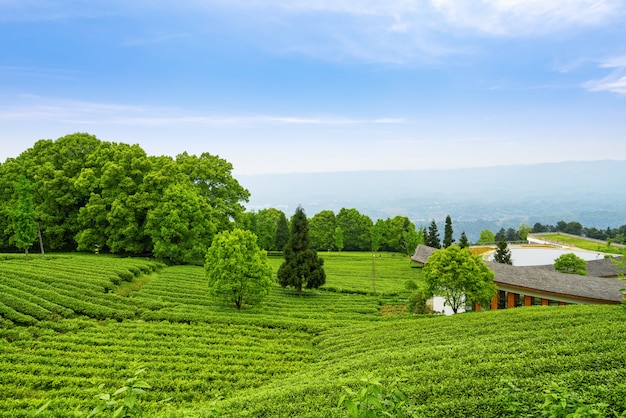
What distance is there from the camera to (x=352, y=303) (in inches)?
1206

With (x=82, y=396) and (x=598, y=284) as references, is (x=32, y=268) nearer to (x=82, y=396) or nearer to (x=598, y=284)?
(x=82, y=396)

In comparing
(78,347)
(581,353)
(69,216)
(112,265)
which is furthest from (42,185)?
(581,353)

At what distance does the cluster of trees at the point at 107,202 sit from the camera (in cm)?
4006

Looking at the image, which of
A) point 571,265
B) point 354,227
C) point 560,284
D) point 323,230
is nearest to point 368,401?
point 560,284

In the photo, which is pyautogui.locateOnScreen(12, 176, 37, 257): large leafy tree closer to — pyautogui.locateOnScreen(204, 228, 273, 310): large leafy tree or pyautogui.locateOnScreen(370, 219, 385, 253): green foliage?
pyautogui.locateOnScreen(204, 228, 273, 310): large leafy tree

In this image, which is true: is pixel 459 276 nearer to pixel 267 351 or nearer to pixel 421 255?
pixel 267 351

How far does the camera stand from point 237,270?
2600 cm

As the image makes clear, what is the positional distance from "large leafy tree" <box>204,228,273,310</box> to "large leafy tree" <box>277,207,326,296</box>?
533 centimetres

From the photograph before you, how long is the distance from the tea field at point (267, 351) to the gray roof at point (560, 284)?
5.44m

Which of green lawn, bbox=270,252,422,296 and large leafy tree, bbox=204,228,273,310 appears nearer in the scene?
large leafy tree, bbox=204,228,273,310

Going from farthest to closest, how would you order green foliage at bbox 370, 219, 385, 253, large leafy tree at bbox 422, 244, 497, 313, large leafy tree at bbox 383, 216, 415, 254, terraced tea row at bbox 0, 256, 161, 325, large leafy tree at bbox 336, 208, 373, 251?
large leafy tree at bbox 336, 208, 373, 251
large leafy tree at bbox 383, 216, 415, 254
green foliage at bbox 370, 219, 385, 253
large leafy tree at bbox 422, 244, 497, 313
terraced tea row at bbox 0, 256, 161, 325

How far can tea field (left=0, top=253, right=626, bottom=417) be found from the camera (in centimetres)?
940

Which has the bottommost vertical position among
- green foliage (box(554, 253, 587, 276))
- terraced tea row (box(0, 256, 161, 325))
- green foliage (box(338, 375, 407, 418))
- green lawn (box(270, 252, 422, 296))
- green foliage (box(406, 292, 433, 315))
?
green lawn (box(270, 252, 422, 296))

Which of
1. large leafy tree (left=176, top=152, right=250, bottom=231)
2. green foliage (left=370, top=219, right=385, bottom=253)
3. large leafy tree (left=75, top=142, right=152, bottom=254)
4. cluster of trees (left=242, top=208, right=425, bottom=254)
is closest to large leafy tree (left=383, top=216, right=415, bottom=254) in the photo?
cluster of trees (left=242, top=208, right=425, bottom=254)
